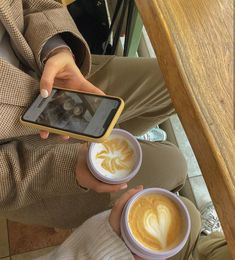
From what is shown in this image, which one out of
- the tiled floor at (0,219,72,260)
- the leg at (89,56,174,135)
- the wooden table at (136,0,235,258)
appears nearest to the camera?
Result: the wooden table at (136,0,235,258)

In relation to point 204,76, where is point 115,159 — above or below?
below

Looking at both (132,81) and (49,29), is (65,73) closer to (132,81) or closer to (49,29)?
(49,29)

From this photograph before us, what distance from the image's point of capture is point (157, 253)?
517mm

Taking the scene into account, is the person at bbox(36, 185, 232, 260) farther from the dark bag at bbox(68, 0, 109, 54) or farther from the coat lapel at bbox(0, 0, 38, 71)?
the dark bag at bbox(68, 0, 109, 54)

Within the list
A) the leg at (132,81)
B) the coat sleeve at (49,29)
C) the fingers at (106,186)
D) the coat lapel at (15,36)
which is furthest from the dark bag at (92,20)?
the fingers at (106,186)

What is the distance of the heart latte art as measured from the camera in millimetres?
628

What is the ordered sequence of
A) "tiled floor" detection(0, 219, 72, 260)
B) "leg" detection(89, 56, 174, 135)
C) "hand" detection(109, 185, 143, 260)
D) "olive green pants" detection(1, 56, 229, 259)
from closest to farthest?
"hand" detection(109, 185, 143, 260), "olive green pants" detection(1, 56, 229, 259), "leg" detection(89, 56, 174, 135), "tiled floor" detection(0, 219, 72, 260)

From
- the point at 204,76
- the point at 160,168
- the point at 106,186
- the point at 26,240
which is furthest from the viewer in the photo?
the point at 26,240

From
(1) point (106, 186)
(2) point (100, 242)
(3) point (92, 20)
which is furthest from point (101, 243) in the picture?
(3) point (92, 20)

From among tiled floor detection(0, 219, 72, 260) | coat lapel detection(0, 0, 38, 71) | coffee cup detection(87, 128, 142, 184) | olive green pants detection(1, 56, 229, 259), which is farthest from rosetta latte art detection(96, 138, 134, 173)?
tiled floor detection(0, 219, 72, 260)

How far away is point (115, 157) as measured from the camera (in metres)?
0.64

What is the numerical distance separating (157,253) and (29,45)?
44 cm

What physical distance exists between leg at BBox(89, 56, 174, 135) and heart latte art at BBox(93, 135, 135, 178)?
0.62 feet

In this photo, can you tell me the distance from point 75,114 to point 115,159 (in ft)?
0.41
